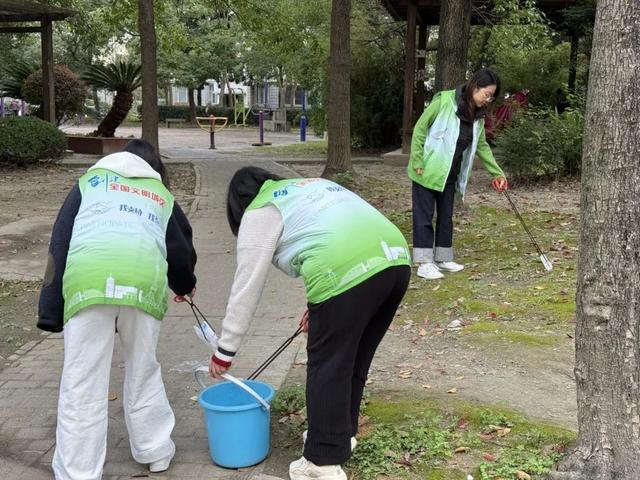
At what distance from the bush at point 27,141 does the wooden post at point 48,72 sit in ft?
6.76

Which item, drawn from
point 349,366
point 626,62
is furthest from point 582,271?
point 349,366

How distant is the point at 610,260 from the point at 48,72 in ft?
56.5

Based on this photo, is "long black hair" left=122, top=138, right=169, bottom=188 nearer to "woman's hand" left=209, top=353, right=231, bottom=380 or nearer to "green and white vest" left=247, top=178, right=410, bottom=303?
"green and white vest" left=247, top=178, right=410, bottom=303

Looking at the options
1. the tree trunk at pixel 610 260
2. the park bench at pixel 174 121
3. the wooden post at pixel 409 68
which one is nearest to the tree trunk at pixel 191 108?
the park bench at pixel 174 121

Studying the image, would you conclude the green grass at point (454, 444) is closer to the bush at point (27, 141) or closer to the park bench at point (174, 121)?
the bush at point (27, 141)

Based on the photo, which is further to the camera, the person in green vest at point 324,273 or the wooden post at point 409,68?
the wooden post at point 409,68

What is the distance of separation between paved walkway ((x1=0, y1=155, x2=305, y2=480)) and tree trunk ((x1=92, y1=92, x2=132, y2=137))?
1230 cm

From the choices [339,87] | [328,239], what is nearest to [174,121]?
[339,87]

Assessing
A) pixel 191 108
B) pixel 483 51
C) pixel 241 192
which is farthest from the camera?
pixel 191 108

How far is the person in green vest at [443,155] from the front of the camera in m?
6.20

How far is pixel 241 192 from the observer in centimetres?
309

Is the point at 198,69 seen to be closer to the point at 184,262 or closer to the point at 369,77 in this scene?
the point at 369,77

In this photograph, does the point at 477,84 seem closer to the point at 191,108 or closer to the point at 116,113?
the point at 116,113

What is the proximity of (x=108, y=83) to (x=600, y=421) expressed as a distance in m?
17.6
